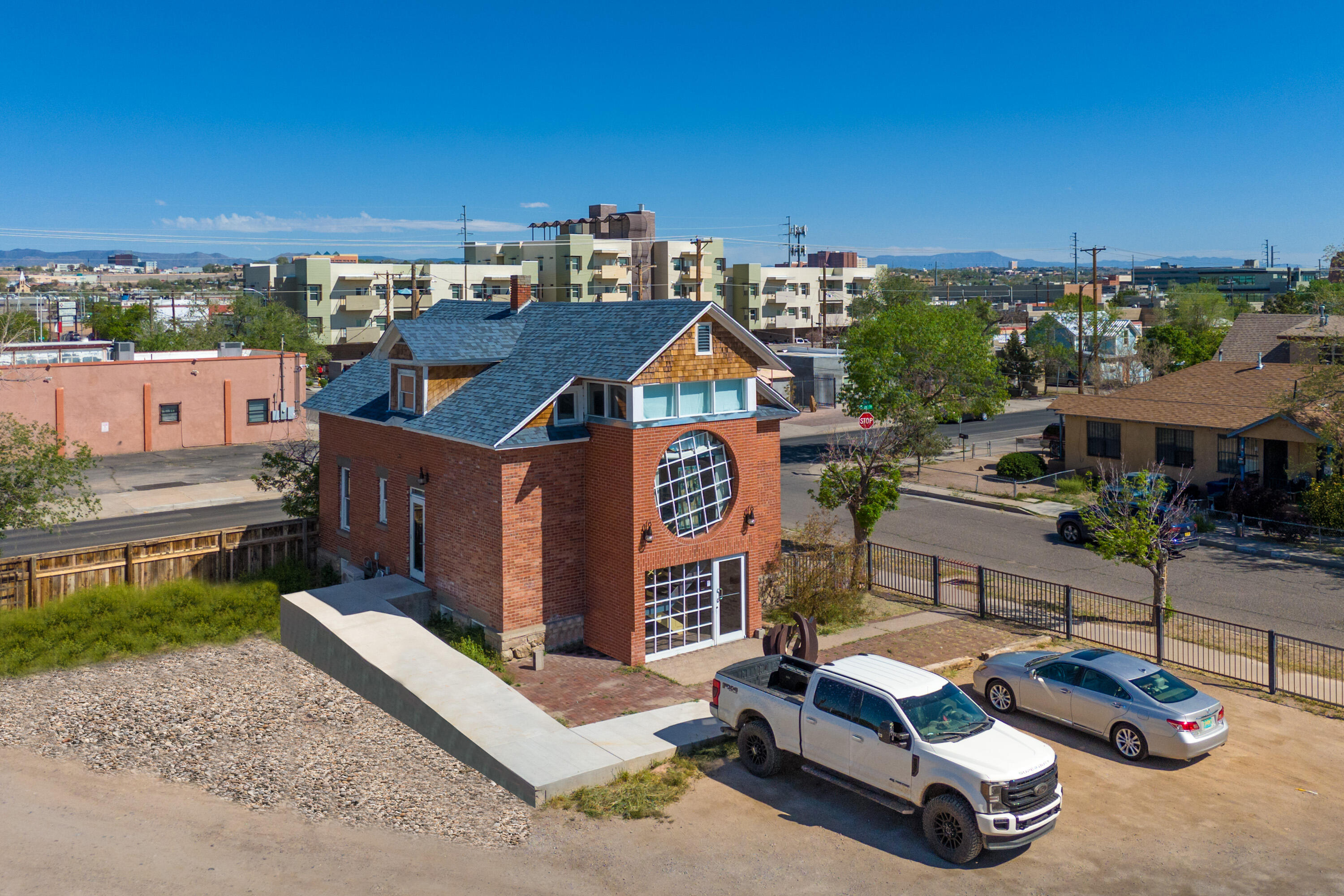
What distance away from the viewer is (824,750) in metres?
15.4

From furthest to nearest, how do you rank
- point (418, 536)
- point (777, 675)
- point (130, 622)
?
1. point (418, 536)
2. point (130, 622)
3. point (777, 675)

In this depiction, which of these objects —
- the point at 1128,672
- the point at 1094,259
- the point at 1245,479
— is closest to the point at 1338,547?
the point at 1245,479

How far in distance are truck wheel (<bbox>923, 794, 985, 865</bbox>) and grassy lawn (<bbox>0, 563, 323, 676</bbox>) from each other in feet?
51.0

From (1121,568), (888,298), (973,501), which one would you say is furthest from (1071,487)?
(888,298)

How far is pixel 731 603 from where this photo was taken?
76.7 feet

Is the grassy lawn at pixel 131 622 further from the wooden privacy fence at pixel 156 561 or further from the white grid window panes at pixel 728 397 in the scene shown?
the white grid window panes at pixel 728 397

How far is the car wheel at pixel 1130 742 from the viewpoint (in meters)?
16.9

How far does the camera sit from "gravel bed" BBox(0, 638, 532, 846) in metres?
14.9

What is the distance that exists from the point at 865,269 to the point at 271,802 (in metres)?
130

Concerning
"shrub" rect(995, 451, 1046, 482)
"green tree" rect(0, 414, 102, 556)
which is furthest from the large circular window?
"shrub" rect(995, 451, 1046, 482)

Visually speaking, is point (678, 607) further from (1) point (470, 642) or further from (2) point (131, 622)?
(2) point (131, 622)

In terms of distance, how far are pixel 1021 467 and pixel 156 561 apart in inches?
1347

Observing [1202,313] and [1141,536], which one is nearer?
[1141,536]

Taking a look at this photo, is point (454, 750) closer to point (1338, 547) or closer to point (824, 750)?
point (824, 750)
